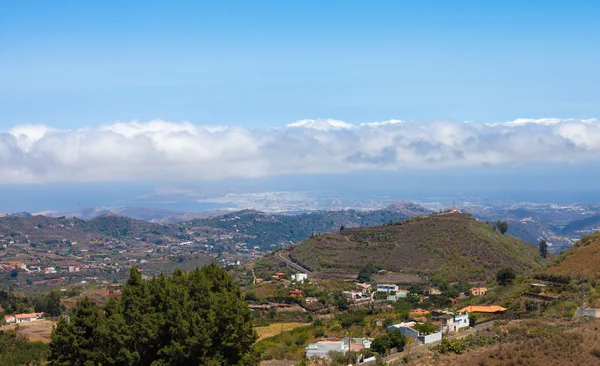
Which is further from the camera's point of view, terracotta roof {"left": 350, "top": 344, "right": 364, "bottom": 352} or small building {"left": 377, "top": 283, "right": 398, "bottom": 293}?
small building {"left": 377, "top": 283, "right": 398, "bottom": 293}

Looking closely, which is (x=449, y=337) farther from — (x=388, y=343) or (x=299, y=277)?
(x=299, y=277)

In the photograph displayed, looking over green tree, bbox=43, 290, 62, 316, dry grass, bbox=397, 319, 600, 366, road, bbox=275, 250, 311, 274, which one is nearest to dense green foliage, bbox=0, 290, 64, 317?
green tree, bbox=43, 290, 62, 316

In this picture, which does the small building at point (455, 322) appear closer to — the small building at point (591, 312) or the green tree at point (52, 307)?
the small building at point (591, 312)

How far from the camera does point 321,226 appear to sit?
185 meters

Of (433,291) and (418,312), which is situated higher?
(418,312)

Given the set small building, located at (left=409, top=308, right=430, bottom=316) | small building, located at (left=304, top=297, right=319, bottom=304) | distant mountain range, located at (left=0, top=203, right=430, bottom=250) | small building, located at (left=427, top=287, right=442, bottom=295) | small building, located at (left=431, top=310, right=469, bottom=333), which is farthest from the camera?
distant mountain range, located at (left=0, top=203, right=430, bottom=250)

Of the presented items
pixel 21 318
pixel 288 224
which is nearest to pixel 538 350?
pixel 21 318

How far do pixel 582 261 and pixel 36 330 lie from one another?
3755 centimetres

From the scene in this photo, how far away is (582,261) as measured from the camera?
46.7 m

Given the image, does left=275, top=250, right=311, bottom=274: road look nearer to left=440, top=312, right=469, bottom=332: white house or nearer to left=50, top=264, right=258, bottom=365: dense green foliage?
left=440, top=312, right=469, bottom=332: white house

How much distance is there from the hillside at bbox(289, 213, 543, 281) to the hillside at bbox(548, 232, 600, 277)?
19272 mm

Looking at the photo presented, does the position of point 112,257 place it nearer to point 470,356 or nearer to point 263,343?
point 263,343

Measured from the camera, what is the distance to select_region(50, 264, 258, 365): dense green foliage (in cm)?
2627

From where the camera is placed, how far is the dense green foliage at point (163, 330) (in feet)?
86.2
